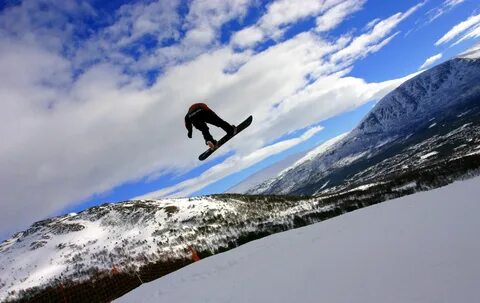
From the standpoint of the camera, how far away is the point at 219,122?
1571cm

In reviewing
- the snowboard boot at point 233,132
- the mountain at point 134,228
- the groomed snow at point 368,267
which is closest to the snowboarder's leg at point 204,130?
the snowboard boot at point 233,132

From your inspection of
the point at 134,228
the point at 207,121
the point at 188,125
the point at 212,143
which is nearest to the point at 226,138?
the point at 212,143

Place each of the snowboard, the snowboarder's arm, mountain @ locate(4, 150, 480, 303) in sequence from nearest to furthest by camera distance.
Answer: the snowboarder's arm < the snowboard < mountain @ locate(4, 150, 480, 303)

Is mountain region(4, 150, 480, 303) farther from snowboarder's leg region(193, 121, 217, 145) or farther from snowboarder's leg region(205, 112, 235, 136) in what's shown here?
snowboarder's leg region(193, 121, 217, 145)

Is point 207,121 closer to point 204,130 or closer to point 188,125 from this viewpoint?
point 204,130

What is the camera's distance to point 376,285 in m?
6.91

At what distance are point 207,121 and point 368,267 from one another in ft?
28.8

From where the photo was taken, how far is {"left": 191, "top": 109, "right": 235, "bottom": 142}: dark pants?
574 inches

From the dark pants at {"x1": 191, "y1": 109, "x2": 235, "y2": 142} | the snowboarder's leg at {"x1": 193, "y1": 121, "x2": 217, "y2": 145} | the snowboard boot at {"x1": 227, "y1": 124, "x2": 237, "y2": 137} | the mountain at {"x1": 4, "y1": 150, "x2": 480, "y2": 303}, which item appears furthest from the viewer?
the mountain at {"x1": 4, "y1": 150, "x2": 480, "y2": 303}

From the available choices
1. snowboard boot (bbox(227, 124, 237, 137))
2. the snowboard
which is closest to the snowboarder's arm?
the snowboard

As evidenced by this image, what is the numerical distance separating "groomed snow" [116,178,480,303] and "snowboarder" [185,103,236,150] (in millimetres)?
4900

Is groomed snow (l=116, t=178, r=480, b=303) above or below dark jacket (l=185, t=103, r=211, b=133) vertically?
below

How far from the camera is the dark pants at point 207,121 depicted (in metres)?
14.6

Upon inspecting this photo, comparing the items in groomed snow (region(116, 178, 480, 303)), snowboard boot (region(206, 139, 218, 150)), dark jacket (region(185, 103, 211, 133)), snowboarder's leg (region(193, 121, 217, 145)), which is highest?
dark jacket (region(185, 103, 211, 133))
